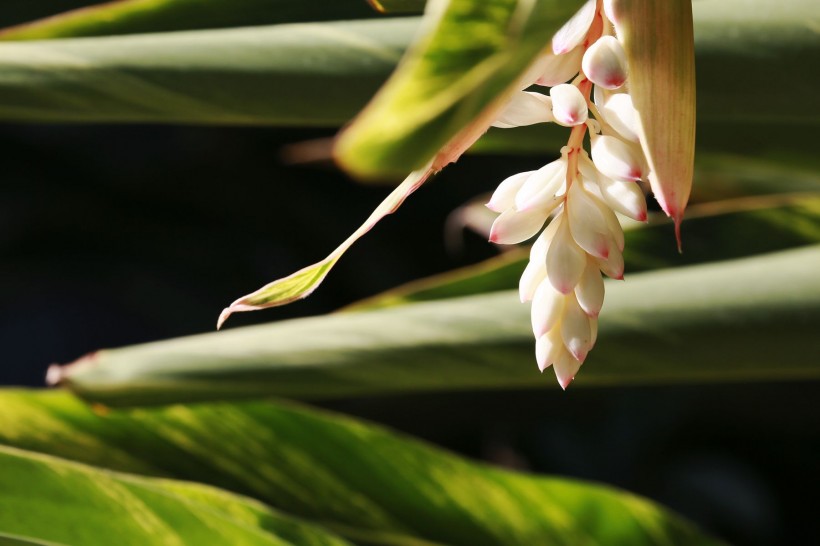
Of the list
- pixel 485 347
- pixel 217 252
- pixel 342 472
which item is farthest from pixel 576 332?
pixel 217 252

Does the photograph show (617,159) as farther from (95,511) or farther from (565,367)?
(95,511)

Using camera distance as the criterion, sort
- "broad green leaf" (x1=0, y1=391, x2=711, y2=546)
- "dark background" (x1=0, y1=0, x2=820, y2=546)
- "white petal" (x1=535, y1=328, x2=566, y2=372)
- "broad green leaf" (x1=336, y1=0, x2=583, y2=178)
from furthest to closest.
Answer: "dark background" (x1=0, y1=0, x2=820, y2=546) → "broad green leaf" (x1=0, y1=391, x2=711, y2=546) → "white petal" (x1=535, y1=328, x2=566, y2=372) → "broad green leaf" (x1=336, y1=0, x2=583, y2=178)

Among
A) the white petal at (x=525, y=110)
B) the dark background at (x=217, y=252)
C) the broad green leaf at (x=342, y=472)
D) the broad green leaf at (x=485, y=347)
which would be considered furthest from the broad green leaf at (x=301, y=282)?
the dark background at (x=217, y=252)

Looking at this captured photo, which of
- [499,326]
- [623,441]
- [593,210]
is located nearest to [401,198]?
[593,210]

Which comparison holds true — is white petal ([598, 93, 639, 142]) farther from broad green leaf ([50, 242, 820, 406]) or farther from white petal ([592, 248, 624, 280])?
broad green leaf ([50, 242, 820, 406])

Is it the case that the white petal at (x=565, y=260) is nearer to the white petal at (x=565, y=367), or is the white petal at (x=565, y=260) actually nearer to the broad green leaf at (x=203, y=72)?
the white petal at (x=565, y=367)

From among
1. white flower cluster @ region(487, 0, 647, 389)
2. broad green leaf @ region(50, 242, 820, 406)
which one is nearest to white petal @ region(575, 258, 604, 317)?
white flower cluster @ region(487, 0, 647, 389)

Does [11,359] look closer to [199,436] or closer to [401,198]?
[199,436]
